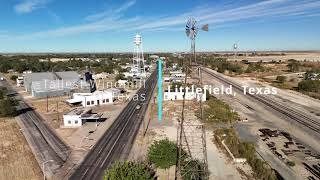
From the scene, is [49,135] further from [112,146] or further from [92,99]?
[92,99]

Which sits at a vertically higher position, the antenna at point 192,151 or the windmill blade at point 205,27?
the windmill blade at point 205,27

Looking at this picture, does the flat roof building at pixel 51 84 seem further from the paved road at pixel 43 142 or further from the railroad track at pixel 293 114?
the railroad track at pixel 293 114

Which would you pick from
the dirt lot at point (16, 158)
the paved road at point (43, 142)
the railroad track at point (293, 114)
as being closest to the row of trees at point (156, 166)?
the paved road at point (43, 142)

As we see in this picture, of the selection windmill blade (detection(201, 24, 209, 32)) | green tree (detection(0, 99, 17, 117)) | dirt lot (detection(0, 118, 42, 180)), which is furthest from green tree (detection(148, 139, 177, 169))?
green tree (detection(0, 99, 17, 117))

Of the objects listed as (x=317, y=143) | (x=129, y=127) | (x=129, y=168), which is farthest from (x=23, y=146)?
(x=317, y=143)

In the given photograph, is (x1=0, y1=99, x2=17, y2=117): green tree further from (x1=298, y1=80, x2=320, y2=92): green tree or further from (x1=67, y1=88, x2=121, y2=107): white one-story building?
(x1=298, y1=80, x2=320, y2=92): green tree
